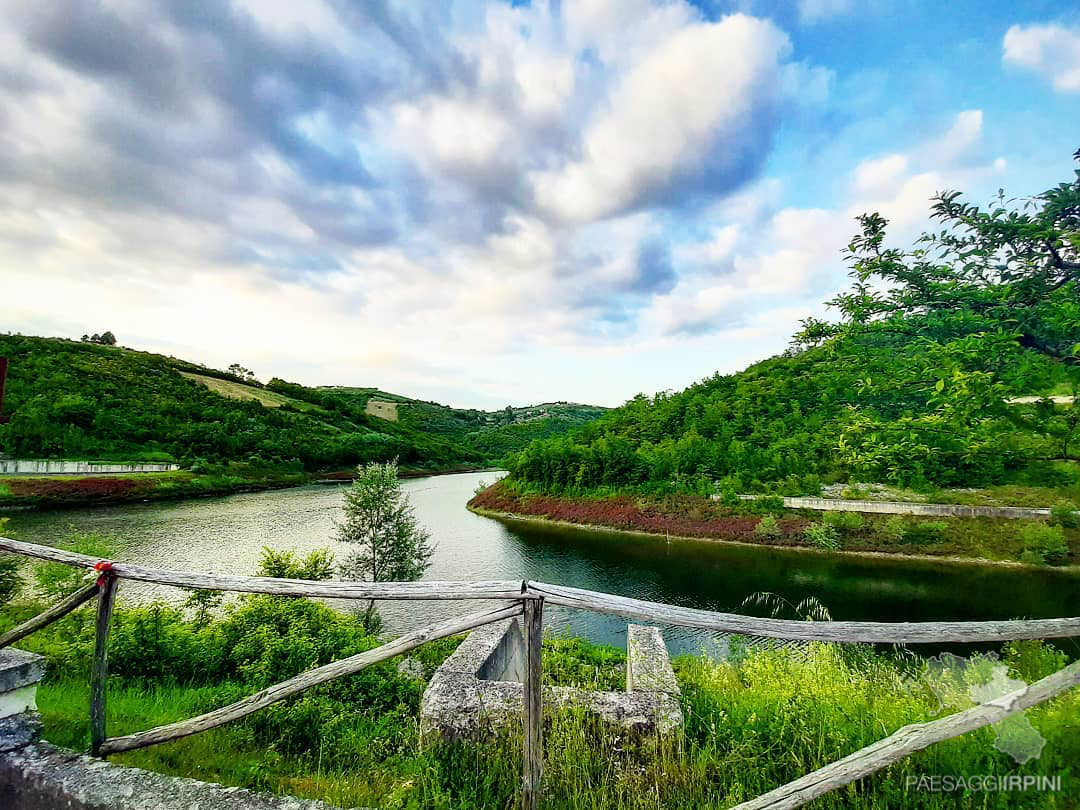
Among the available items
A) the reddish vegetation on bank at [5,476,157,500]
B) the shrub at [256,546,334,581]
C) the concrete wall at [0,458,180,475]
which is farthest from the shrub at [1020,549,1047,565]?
the concrete wall at [0,458,180,475]

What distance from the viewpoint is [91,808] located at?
106 inches

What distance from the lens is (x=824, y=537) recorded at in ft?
110

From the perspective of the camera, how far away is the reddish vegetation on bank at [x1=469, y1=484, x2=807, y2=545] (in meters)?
37.6

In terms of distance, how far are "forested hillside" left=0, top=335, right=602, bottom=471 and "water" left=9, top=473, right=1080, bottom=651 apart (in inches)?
999

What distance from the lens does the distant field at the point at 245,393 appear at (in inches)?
4007

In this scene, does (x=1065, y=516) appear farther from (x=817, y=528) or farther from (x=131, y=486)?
(x=131, y=486)

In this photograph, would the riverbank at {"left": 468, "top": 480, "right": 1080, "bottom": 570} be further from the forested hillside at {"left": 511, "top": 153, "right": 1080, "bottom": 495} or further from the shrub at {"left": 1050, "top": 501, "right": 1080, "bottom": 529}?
the forested hillside at {"left": 511, "top": 153, "right": 1080, "bottom": 495}

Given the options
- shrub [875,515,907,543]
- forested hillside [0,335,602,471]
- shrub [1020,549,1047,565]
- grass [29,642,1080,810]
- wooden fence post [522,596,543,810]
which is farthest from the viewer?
forested hillside [0,335,602,471]

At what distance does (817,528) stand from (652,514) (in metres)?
13.2

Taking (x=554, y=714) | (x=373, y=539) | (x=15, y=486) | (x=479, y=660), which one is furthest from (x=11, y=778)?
(x=15, y=486)

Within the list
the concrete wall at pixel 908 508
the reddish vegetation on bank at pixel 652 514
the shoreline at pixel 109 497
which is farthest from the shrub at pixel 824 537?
the shoreline at pixel 109 497

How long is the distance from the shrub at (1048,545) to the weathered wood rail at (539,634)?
125ft

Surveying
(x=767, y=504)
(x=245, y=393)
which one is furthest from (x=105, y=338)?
(x=767, y=504)

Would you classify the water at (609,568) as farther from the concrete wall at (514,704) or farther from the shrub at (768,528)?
the concrete wall at (514,704)
